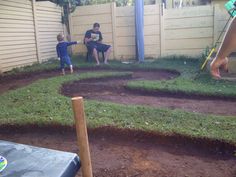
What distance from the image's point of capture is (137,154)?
3.14 metres

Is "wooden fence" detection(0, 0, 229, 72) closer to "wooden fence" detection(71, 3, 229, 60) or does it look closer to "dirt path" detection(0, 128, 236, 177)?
"wooden fence" detection(71, 3, 229, 60)

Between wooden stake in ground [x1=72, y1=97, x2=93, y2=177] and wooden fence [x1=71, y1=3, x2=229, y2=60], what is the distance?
324 inches

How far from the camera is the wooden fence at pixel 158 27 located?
29.3 feet

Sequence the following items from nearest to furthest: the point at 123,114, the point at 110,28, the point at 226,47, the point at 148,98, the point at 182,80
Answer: the point at 226,47 → the point at 123,114 → the point at 148,98 → the point at 182,80 → the point at 110,28

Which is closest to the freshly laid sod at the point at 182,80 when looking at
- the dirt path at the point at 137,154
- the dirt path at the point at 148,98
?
the dirt path at the point at 148,98

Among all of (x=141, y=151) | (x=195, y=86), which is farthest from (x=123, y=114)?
(x=195, y=86)

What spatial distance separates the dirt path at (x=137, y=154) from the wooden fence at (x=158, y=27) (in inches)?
256

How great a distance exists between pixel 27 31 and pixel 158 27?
4.26m

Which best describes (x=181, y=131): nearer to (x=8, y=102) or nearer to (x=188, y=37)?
(x=8, y=102)

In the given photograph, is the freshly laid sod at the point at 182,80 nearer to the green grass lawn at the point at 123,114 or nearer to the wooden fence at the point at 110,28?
the green grass lawn at the point at 123,114

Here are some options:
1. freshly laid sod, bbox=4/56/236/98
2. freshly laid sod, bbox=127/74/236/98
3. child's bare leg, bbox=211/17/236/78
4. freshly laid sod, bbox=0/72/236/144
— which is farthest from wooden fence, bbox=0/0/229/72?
child's bare leg, bbox=211/17/236/78

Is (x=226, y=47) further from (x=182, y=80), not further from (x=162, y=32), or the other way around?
(x=162, y=32)

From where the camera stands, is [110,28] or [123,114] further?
[110,28]

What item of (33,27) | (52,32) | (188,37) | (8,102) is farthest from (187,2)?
(8,102)
